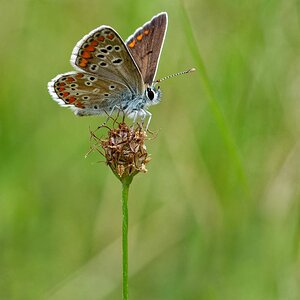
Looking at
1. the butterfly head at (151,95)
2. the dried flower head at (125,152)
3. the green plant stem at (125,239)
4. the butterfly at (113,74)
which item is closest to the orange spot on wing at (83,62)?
the butterfly at (113,74)

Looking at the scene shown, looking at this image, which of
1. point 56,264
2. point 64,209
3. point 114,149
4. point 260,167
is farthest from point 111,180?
point 114,149

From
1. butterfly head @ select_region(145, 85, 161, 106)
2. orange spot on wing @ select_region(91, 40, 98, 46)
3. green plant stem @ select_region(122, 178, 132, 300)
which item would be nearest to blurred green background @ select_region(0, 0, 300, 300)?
butterfly head @ select_region(145, 85, 161, 106)

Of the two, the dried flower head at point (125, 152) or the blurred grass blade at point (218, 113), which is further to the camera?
the blurred grass blade at point (218, 113)

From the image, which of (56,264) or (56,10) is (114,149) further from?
(56,10)

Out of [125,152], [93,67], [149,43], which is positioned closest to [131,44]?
[149,43]

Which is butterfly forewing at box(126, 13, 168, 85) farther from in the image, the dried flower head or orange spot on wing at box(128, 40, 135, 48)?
the dried flower head

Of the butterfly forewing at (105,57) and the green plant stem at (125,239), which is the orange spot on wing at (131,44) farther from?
the green plant stem at (125,239)
